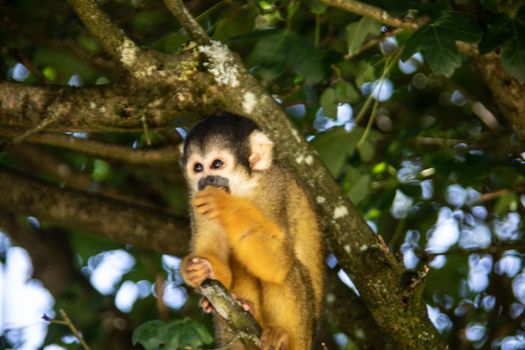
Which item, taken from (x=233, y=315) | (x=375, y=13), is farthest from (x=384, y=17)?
→ (x=233, y=315)

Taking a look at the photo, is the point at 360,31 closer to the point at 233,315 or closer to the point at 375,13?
the point at 375,13

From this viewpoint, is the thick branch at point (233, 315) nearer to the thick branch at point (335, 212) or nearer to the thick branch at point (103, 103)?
the thick branch at point (335, 212)

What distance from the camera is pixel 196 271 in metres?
4.24

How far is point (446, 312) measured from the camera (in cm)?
636

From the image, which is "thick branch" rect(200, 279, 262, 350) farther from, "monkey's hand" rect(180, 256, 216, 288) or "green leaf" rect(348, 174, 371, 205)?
"green leaf" rect(348, 174, 371, 205)

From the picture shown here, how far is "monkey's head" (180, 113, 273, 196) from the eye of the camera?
15.1ft

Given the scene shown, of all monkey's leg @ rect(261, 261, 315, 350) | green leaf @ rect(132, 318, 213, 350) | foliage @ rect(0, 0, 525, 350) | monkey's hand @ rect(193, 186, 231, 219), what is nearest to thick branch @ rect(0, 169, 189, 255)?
foliage @ rect(0, 0, 525, 350)

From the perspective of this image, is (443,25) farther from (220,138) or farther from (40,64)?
(40,64)

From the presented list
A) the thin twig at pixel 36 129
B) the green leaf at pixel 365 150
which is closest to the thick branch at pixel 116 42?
the thin twig at pixel 36 129

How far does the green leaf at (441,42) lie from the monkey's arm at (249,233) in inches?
38.5

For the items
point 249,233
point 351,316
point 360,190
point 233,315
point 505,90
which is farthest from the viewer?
point 351,316

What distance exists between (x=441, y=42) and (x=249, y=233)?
1.19 metres

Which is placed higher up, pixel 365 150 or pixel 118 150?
pixel 118 150

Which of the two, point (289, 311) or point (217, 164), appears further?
point (217, 164)
